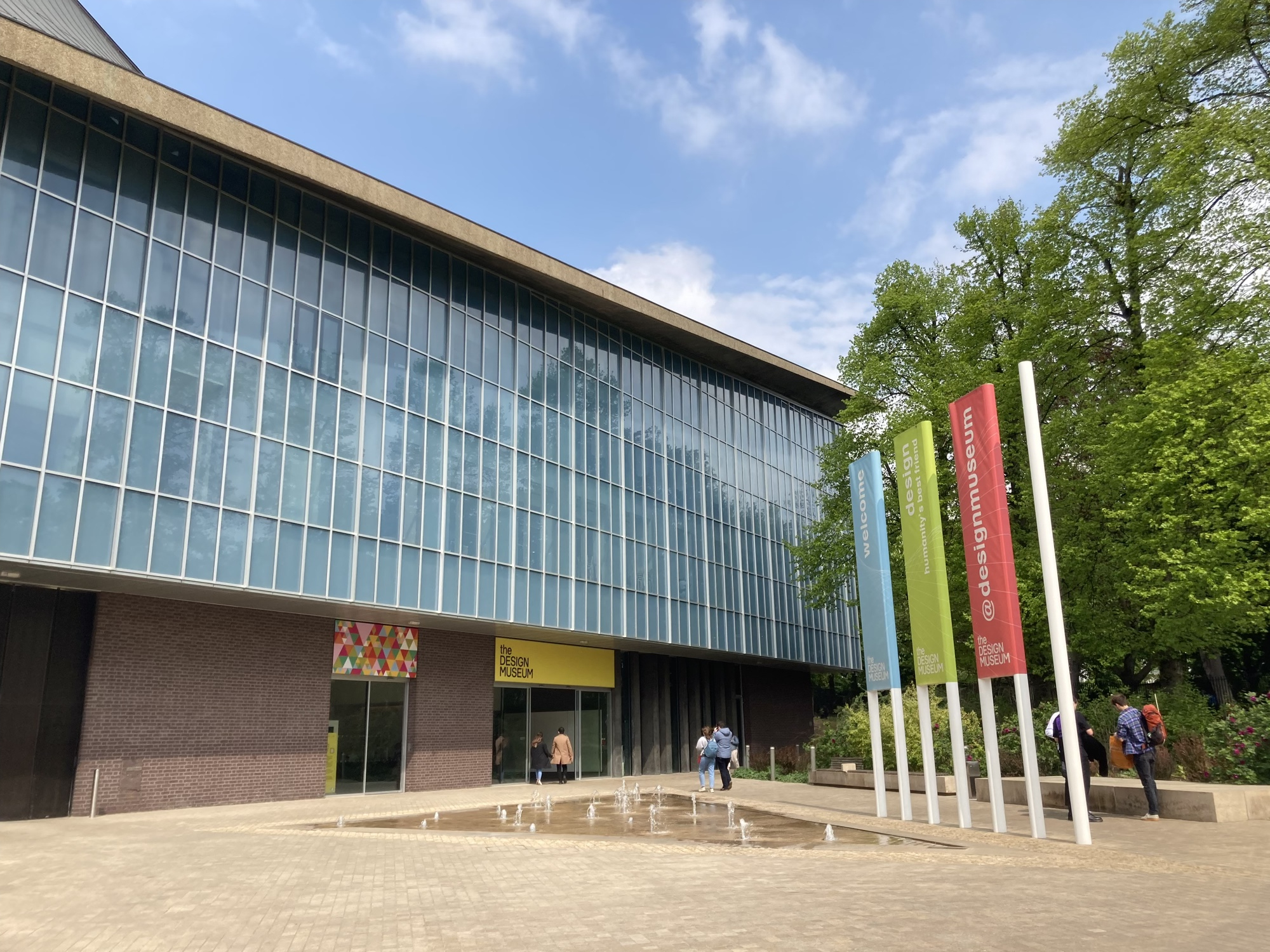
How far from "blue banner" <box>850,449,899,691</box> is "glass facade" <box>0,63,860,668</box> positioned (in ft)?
38.6

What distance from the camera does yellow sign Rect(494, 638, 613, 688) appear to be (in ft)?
93.5

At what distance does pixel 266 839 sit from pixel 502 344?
1678 cm

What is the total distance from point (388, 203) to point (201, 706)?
12.6 m

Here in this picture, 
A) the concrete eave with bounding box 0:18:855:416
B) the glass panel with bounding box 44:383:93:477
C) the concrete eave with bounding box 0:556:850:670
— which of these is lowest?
the concrete eave with bounding box 0:556:850:670

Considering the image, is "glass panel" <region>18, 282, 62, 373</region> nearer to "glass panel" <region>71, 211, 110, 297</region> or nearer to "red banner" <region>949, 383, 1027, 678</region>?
"glass panel" <region>71, 211, 110, 297</region>

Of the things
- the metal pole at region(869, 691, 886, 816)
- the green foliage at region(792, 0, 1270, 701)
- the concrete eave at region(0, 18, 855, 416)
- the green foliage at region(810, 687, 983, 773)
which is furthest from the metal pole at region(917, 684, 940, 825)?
the concrete eave at region(0, 18, 855, 416)

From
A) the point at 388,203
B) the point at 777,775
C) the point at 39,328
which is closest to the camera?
the point at 39,328

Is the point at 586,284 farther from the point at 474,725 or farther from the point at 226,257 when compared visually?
the point at 474,725

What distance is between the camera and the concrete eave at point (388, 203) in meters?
17.1

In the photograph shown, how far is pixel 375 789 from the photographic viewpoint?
24203mm

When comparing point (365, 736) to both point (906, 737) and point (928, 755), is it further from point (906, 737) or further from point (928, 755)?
point (928, 755)

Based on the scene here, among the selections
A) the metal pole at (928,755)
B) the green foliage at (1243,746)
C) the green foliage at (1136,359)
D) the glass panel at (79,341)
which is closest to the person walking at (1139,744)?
the metal pole at (928,755)

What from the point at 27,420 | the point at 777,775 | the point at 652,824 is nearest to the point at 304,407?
the point at 27,420

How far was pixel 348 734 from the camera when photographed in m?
23.8
